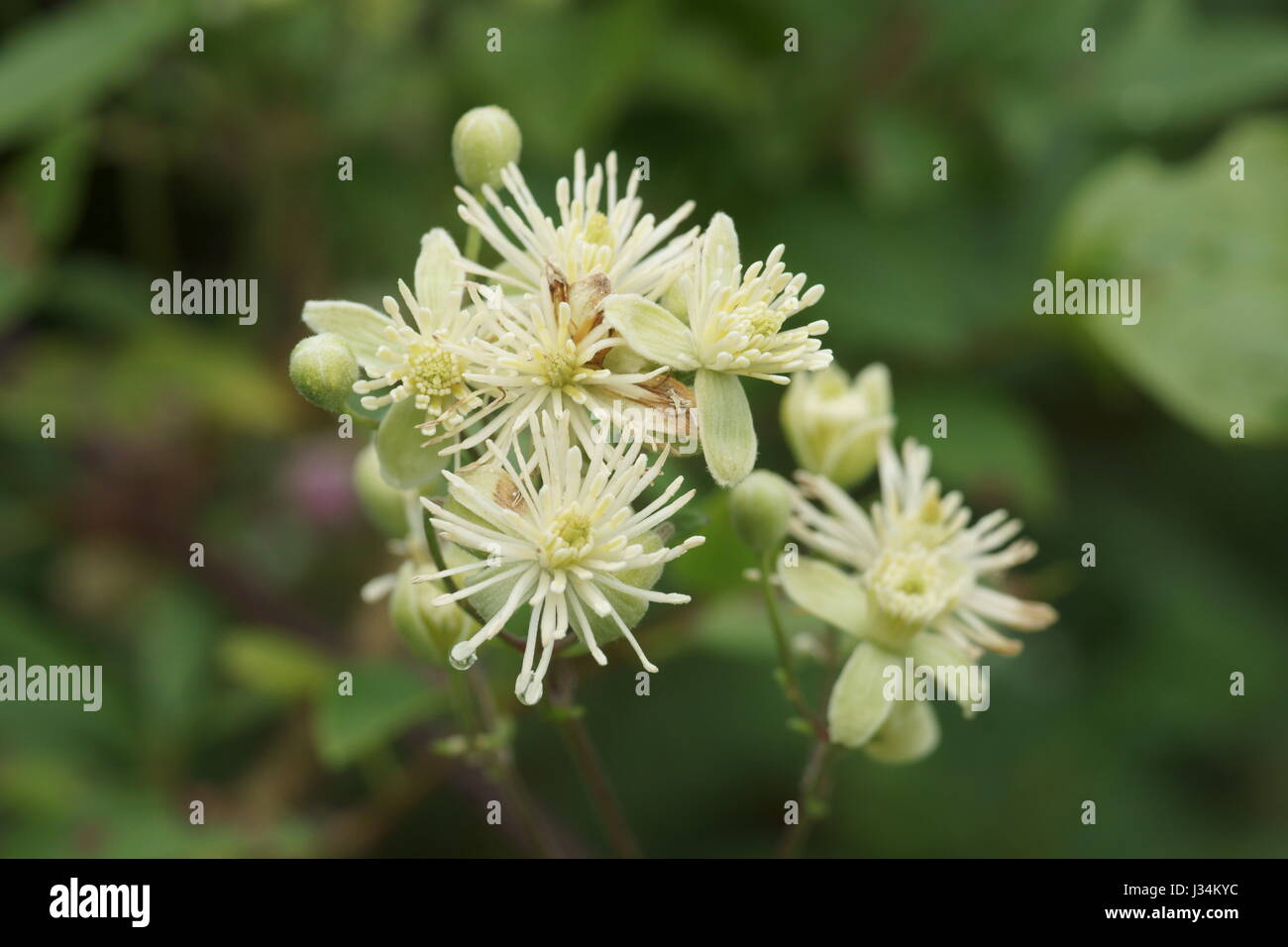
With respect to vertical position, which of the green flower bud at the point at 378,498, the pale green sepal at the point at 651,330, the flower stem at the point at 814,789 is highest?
the pale green sepal at the point at 651,330

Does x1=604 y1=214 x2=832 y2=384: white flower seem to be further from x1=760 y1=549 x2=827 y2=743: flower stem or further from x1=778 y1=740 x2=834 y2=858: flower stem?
x1=778 y1=740 x2=834 y2=858: flower stem

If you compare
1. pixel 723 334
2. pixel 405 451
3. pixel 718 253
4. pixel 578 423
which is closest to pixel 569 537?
pixel 578 423

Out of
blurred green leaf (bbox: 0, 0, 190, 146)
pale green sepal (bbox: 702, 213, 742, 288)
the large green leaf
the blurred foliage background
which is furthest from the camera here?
the blurred foliage background

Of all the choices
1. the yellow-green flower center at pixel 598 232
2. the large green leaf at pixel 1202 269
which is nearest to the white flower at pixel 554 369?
the yellow-green flower center at pixel 598 232

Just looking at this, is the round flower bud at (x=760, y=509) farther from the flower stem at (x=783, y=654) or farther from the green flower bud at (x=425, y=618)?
the green flower bud at (x=425, y=618)

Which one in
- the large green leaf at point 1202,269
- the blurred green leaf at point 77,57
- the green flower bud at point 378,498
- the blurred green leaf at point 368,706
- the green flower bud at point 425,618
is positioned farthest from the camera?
the blurred green leaf at point 77,57

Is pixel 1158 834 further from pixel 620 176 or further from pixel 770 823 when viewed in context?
pixel 620 176

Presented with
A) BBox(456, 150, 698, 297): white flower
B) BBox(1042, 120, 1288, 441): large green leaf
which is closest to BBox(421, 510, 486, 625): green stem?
BBox(456, 150, 698, 297): white flower
